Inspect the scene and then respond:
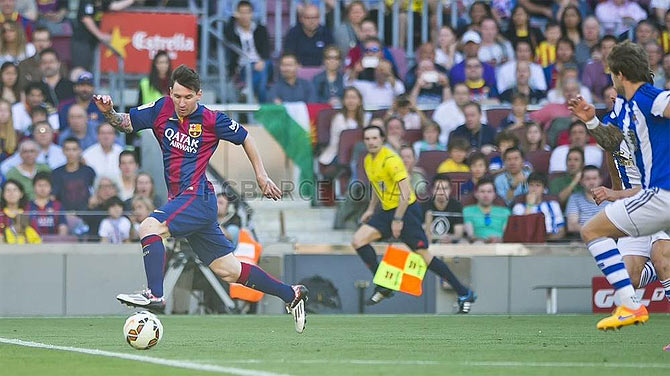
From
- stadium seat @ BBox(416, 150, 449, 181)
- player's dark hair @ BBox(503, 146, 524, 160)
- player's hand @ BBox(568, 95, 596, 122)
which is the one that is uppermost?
player's hand @ BBox(568, 95, 596, 122)

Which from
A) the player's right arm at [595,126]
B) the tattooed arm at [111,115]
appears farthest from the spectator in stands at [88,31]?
the player's right arm at [595,126]

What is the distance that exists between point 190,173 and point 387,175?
16.7 ft

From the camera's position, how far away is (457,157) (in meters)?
17.0

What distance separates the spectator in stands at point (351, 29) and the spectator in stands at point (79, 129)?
13.7ft

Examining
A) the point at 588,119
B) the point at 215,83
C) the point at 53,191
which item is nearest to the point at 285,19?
the point at 215,83

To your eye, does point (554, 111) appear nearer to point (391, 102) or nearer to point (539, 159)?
point (539, 159)

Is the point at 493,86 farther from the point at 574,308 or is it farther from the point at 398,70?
the point at 574,308

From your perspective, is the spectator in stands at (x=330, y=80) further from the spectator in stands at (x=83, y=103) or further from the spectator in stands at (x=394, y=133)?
the spectator in stands at (x=83, y=103)

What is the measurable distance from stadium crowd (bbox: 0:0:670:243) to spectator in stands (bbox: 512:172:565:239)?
2cm

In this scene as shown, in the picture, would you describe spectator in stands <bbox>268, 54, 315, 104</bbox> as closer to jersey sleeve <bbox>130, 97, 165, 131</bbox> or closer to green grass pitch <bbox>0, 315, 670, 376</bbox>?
green grass pitch <bbox>0, 315, 670, 376</bbox>

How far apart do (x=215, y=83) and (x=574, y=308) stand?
6497 millimetres

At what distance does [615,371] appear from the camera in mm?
7609

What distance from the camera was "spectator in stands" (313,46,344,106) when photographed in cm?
1819

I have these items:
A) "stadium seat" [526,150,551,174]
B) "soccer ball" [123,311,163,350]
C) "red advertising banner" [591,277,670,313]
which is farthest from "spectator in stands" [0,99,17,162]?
"soccer ball" [123,311,163,350]
